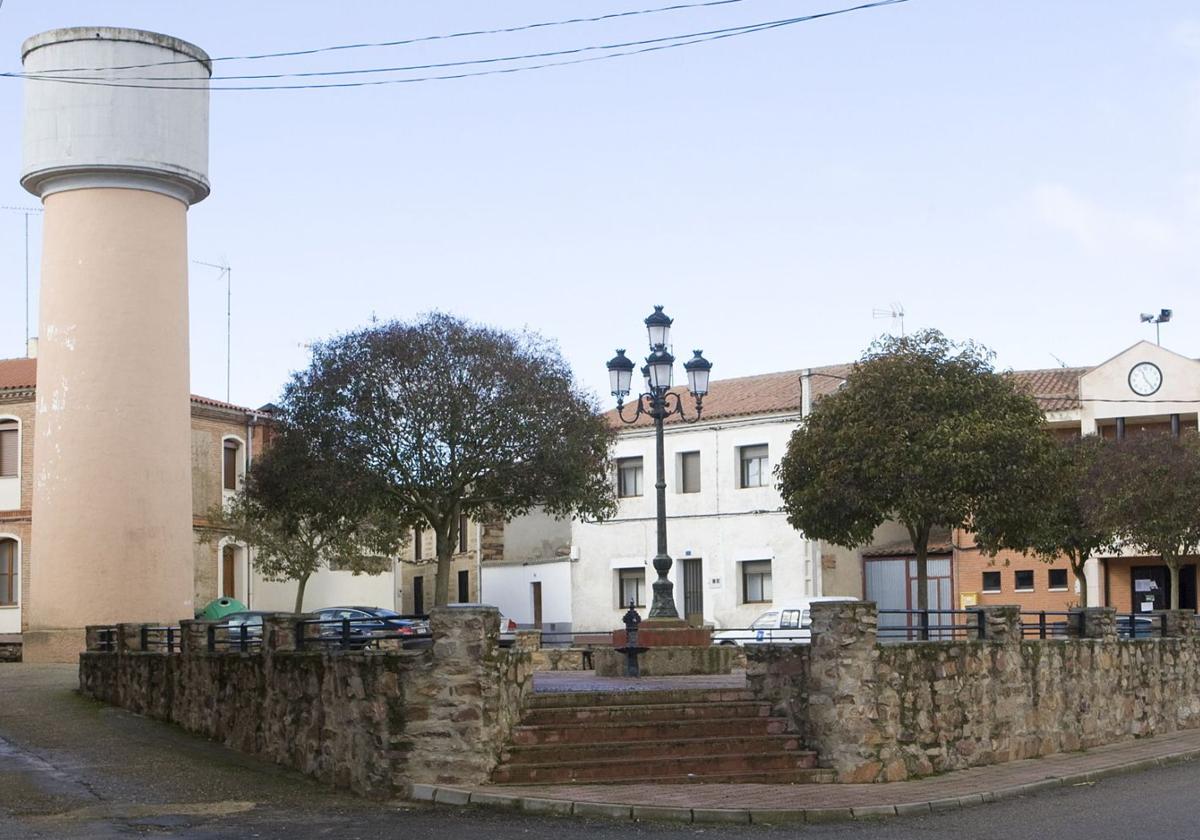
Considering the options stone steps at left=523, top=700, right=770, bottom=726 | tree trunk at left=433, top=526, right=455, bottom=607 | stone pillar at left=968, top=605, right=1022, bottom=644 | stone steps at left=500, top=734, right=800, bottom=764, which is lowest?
stone steps at left=500, top=734, right=800, bottom=764

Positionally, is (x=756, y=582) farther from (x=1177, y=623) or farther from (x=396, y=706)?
(x=396, y=706)

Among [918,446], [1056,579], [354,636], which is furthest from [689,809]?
[1056,579]

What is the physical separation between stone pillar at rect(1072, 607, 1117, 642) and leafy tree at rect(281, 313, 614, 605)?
13336 millimetres

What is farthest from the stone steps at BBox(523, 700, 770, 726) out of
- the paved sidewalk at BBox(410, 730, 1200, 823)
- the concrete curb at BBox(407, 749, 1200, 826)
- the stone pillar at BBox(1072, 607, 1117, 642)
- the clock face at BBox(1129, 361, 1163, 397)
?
the clock face at BBox(1129, 361, 1163, 397)

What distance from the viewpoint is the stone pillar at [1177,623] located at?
1069 inches

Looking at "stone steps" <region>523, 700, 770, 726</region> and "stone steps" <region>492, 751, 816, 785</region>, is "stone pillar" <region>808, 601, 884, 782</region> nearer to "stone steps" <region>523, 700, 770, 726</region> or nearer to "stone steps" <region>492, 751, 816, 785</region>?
"stone steps" <region>492, 751, 816, 785</region>

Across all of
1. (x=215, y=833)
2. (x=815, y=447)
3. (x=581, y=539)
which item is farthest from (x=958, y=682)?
(x=581, y=539)

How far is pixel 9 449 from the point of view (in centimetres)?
4650

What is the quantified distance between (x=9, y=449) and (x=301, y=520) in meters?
9.90

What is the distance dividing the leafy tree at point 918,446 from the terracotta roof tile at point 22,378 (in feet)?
67.0

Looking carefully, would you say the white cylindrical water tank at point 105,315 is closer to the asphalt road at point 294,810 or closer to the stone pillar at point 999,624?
the asphalt road at point 294,810

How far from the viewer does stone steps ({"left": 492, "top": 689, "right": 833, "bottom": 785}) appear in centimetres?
1762

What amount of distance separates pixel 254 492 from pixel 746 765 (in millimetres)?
20959

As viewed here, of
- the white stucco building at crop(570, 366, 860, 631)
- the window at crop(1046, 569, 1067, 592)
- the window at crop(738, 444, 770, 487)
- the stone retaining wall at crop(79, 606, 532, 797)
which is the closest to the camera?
the stone retaining wall at crop(79, 606, 532, 797)
